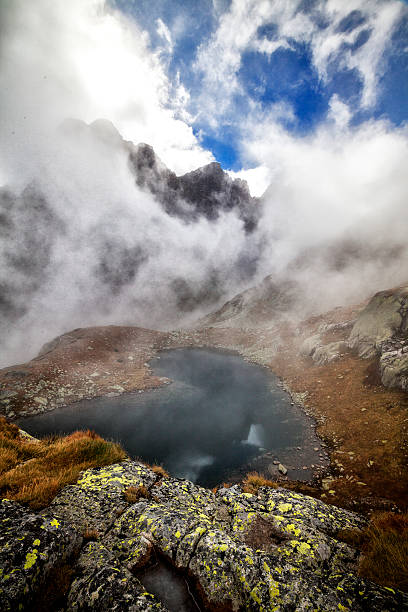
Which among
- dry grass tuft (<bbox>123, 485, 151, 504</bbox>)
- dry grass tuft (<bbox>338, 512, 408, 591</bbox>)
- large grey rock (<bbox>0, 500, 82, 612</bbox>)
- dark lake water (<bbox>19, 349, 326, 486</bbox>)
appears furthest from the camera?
dark lake water (<bbox>19, 349, 326, 486</bbox>)

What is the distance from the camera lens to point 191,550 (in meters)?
4.95

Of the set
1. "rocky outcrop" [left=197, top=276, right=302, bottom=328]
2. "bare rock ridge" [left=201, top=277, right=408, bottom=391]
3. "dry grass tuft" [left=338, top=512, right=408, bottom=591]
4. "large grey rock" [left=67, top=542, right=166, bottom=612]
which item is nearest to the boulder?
"bare rock ridge" [left=201, top=277, right=408, bottom=391]

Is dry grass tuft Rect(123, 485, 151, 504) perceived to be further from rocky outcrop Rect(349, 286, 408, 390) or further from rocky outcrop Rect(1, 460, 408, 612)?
rocky outcrop Rect(349, 286, 408, 390)

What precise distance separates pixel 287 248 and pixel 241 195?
79665 mm

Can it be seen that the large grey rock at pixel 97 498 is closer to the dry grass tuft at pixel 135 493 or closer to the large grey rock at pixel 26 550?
the dry grass tuft at pixel 135 493

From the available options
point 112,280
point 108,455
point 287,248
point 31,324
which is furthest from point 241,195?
point 108,455

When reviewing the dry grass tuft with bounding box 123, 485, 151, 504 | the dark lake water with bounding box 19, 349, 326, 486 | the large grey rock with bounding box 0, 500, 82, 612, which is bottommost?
the dark lake water with bounding box 19, 349, 326, 486

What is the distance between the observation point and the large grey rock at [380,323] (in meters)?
21.1

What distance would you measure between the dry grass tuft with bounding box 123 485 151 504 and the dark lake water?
312 inches

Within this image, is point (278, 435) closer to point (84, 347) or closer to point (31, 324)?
point (84, 347)

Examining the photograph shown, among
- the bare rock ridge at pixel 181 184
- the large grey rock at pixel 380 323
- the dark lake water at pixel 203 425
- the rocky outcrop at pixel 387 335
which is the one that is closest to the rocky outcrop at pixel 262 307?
the dark lake water at pixel 203 425

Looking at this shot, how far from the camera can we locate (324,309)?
49.0 metres

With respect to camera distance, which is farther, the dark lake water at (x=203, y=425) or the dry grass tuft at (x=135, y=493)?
the dark lake water at (x=203, y=425)

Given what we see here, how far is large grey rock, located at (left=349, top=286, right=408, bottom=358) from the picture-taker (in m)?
21.1
